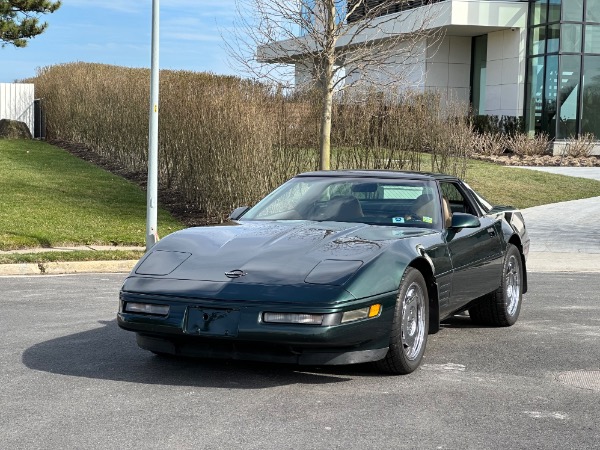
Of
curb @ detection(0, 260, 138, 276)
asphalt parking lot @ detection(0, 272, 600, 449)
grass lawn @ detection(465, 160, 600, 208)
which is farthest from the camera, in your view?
grass lawn @ detection(465, 160, 600, 208)

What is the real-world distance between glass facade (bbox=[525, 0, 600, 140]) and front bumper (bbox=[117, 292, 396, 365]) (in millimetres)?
30683

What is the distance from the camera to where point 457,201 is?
8266 mm

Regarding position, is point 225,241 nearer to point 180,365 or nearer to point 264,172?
point 180,365

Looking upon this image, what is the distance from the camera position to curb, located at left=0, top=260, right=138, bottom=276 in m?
11.8

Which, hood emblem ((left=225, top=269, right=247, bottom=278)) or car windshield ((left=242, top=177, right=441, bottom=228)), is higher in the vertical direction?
car windshield ((left=242, top=177, right=441, bottom=228))

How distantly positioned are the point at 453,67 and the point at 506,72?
3331 mm

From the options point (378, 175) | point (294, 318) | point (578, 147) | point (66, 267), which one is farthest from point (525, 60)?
point (294, 318)

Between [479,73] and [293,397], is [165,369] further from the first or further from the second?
[479,73]

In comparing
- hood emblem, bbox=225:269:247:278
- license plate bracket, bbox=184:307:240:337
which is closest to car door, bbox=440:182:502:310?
hood emblem, bbox=225:269:247:278

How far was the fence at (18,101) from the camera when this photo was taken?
117 ft

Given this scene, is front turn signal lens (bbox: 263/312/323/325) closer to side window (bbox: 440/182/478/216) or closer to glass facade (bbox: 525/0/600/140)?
side window (bbox: 440/182/478/216)

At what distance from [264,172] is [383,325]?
11767 mm

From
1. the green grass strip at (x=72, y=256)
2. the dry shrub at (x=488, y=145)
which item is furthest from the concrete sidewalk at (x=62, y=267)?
the dry shrub at (x=488, y=145)

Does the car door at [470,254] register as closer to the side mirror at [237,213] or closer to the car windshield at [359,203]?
the car windshield at [359,203]
